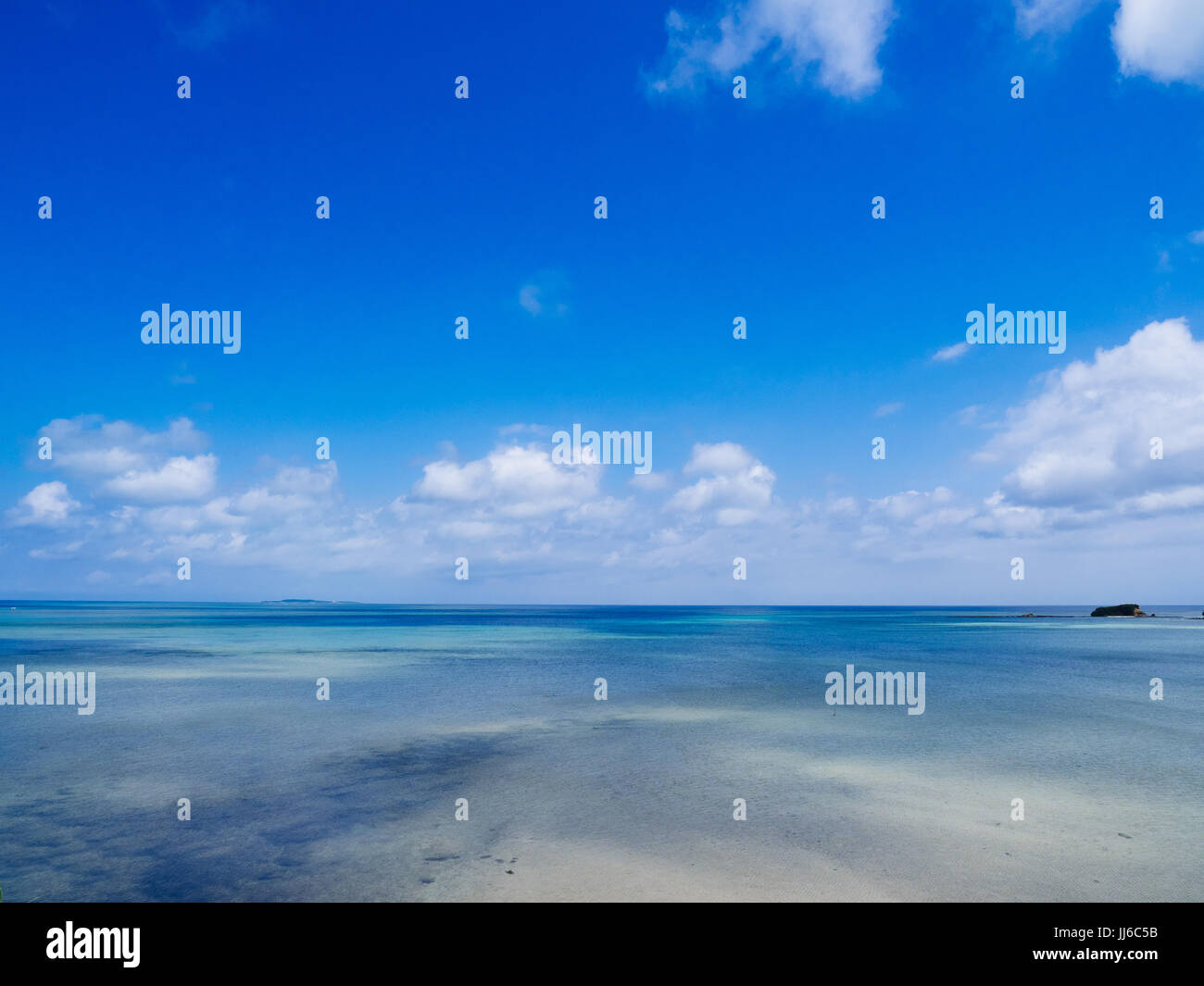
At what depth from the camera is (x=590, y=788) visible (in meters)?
11.8

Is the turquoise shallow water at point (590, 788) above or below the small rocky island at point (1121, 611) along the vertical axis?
above

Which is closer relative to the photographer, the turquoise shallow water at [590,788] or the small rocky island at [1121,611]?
the turquoise shallow water at [590,788]

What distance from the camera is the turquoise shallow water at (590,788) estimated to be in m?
8.19

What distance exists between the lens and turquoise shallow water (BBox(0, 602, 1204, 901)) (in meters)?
8.19

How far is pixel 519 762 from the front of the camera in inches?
538

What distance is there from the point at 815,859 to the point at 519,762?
22.3ft

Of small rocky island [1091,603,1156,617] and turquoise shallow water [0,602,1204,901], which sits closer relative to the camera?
turquoise shallow water [0,602,1204,901]

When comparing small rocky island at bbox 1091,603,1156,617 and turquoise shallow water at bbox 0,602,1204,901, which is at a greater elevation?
turquoise shallow water at bbox 0,602,1204,901

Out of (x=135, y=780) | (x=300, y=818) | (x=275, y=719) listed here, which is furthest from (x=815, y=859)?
(x=275, y=719)

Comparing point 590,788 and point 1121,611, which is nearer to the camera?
point 590,788
